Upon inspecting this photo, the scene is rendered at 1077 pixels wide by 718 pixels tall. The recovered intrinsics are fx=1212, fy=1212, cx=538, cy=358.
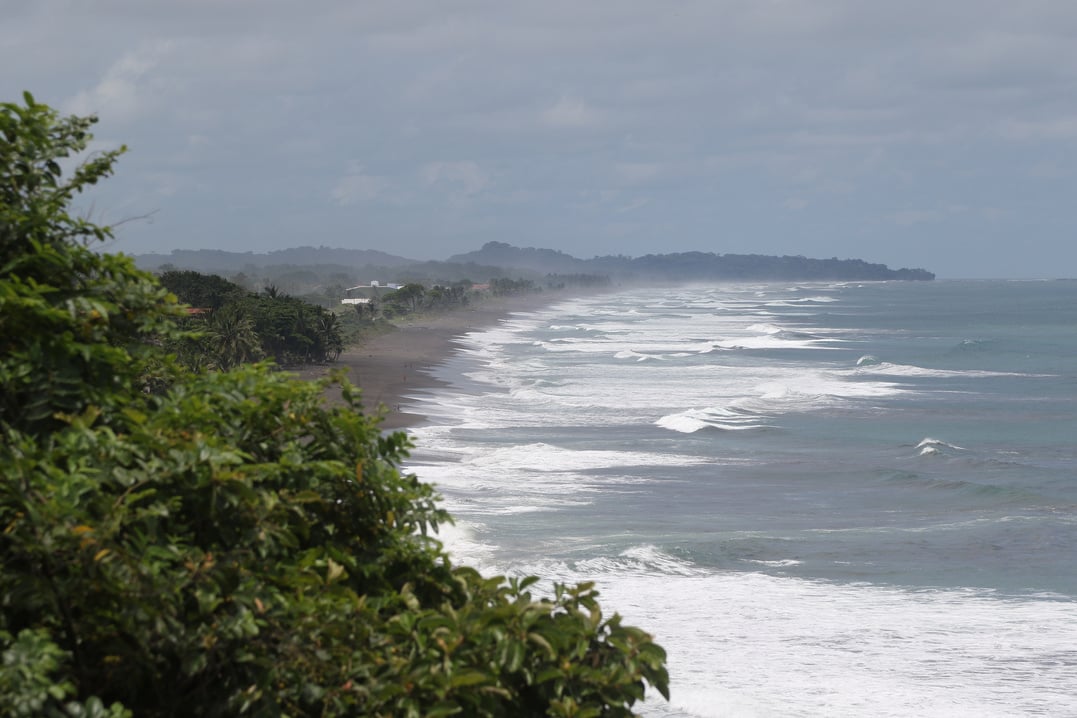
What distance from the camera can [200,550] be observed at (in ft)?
19.1

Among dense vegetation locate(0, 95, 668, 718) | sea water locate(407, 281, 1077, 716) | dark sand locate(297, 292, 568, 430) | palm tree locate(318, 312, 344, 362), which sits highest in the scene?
dense vegetation locate(0, 95, 668, 718)

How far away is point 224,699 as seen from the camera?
18.9 ft

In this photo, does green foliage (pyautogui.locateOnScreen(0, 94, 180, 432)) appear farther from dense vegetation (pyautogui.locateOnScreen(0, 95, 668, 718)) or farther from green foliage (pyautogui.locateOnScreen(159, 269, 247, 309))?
green foliage (pyautogui.locateOnScreen(159, 269, 247, 309))

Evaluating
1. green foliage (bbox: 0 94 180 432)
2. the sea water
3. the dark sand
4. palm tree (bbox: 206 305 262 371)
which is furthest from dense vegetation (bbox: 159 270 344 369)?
green foliage (bbox: 0 94 180 432)

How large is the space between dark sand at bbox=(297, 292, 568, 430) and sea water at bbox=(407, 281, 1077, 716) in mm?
1925

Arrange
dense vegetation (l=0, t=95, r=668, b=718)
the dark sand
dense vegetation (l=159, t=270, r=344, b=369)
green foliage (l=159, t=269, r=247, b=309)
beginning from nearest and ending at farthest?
dense vegetation (l=0, t=95, r=668, b=718) → the dark sand → dense vegetation (l=159, t=270, r=344, b=369) → green foliage (l=159, t=269, r=247, b=309)

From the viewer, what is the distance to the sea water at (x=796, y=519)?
54.9 ft

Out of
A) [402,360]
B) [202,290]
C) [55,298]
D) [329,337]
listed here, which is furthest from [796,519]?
[202,290]

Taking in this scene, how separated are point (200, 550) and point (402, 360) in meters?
64.7

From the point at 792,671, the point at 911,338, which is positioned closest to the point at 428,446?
the point at 792,671

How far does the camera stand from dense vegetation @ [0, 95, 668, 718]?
5.45 meters

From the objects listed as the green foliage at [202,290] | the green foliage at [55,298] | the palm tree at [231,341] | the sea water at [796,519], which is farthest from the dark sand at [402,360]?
the green foliage at [55,298]

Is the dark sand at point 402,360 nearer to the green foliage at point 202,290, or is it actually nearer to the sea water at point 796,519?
the sea water at point 796,519

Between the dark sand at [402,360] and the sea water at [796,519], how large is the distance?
1925 mm
